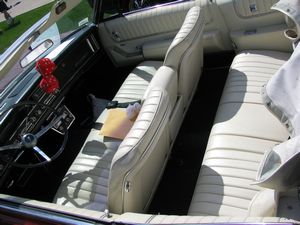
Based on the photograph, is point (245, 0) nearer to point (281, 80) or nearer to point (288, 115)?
point (281, 80)

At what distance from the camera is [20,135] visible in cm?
276

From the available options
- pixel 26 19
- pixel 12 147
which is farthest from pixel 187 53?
pixel 26 19

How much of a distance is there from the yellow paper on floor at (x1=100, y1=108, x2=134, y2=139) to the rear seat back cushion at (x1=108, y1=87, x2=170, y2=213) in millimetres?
556

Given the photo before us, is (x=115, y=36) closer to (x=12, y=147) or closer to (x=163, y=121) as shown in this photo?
(x=12, y=147)

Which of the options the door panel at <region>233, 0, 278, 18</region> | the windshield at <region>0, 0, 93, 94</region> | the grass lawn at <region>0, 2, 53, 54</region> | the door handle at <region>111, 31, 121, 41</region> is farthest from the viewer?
the grass lawn at <region>0, 2, 53, 54</region>

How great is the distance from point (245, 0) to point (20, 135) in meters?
1.97

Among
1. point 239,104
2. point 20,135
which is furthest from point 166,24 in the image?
point 20,135

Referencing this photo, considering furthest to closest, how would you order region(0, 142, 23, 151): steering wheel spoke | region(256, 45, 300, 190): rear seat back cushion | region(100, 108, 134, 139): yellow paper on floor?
region(100, 108, 134, 139): yellow paper on floor, region(0, 142, 23, 151): steering wheel spoke, region(256, 45, 300, 190): rear seat back cushion

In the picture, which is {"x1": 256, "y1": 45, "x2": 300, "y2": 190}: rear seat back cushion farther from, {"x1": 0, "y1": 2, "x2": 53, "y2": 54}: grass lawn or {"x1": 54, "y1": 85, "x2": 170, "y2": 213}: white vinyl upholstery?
{"x1": 0, "y1": 2, "x2": 53, "y2": 54}: grass lawn

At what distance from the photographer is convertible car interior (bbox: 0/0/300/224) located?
6.35ft

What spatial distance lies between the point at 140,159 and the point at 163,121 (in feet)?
0.99

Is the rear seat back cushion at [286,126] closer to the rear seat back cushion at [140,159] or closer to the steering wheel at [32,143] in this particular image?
the rear seat back cushion at [140,159]

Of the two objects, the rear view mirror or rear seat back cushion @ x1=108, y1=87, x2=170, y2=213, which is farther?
the rear view mirror

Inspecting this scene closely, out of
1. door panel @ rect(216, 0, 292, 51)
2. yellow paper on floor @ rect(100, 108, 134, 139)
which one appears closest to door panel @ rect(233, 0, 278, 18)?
door panel @ rect(216, 0, 292, 51)
